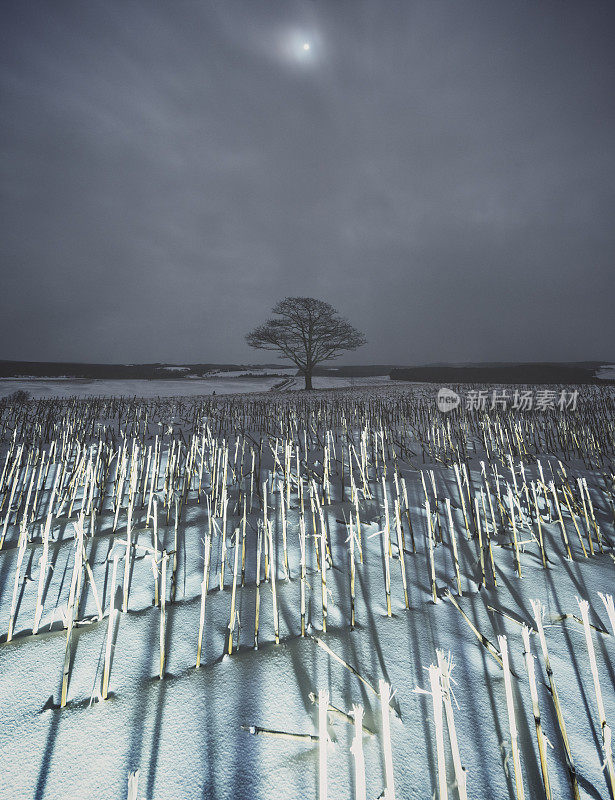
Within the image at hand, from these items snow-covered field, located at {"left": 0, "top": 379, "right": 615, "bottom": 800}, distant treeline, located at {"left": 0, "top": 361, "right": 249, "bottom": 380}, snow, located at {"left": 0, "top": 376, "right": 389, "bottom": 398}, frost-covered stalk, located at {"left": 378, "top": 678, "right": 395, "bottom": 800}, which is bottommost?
snow-covered field, located at {"left": 0, "top": 379, "right": 615, "bottom": 800}

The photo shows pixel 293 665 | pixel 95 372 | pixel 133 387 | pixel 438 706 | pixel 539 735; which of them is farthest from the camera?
pixel 95 372

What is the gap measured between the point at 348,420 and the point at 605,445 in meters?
4.51

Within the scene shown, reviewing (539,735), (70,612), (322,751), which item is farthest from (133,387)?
(539,735)

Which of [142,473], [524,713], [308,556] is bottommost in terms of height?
[524,713]

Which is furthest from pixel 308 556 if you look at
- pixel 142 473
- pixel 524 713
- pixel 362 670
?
pixel 142 473

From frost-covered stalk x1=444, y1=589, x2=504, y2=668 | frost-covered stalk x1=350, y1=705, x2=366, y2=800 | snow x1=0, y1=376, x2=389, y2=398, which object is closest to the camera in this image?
frost-covered stalk x1=350, y1=705, x2=366, y2=800

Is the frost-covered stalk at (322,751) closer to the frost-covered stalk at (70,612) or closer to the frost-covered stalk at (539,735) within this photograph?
the frost-covered stalk at (539,735)

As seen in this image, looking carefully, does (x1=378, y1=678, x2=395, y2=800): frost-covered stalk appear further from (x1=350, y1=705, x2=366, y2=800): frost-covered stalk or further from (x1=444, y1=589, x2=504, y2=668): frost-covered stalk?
(x1=444, y1=589, x2=504, y2=668): frost-covered stalk

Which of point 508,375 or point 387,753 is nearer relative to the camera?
point 387,753

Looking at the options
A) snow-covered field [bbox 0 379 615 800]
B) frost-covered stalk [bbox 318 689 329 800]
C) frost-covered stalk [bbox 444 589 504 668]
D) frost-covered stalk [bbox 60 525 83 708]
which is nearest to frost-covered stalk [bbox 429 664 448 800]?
snow-covered field [bbox 0 379 615 800]

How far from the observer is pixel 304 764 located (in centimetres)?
112

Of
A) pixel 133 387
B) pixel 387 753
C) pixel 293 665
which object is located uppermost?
pixel 133 387

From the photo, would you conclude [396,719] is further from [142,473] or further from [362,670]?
[142,473]

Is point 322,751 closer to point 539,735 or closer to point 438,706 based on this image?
point 438,706
